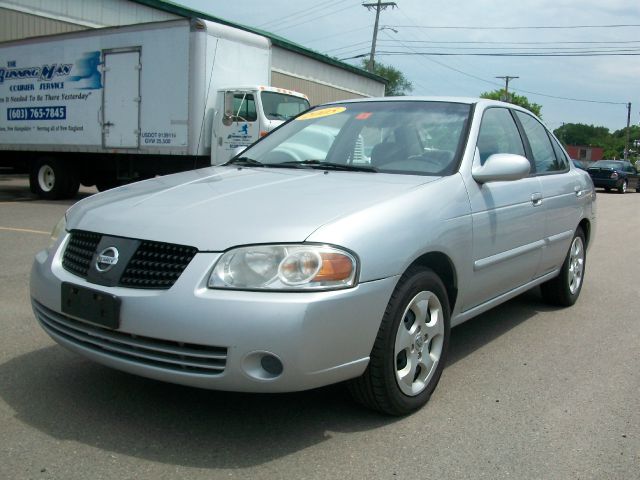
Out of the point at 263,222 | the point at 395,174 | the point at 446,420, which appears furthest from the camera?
the point at 395,174

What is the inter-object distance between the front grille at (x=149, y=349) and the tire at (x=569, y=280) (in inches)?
142

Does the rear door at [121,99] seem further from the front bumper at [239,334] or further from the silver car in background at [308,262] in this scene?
the front bumper at [239,334]

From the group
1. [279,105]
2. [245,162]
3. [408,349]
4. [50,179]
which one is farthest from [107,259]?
[50,179]

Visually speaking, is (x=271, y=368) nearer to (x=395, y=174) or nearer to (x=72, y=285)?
(x=72, y=285)

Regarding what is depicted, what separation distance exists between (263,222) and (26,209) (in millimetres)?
10406

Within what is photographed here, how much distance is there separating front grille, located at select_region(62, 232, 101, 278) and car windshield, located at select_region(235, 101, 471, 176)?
137cm

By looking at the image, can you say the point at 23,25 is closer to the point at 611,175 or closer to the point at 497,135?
the point at 497,135

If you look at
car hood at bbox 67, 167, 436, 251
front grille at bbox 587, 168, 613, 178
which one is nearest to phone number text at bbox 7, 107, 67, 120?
car hood at bbox 67, 167, 436, 251

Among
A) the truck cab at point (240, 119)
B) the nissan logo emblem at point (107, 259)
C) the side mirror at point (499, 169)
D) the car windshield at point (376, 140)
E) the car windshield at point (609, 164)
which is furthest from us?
the car windshield at point (609, 164)

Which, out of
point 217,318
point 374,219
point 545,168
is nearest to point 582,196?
point 545,168

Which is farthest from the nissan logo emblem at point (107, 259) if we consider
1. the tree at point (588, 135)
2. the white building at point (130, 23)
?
the tree at point (588, 135)

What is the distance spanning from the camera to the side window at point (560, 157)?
533 centimetres

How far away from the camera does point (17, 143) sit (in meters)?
14.2

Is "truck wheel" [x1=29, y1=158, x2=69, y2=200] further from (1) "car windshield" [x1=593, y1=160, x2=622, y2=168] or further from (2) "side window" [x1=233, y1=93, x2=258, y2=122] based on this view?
(1) "car windshield" [x1=593, y1=160, x2=622, y2=168]
